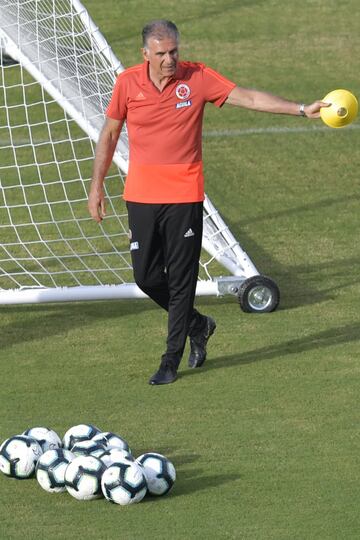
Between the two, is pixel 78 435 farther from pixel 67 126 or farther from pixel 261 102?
pixel 67 126

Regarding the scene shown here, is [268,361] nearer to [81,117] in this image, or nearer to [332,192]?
[81,117]

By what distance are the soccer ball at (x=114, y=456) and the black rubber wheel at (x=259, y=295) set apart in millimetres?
3274

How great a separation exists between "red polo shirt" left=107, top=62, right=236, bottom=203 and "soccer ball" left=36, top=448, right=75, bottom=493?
202 cm

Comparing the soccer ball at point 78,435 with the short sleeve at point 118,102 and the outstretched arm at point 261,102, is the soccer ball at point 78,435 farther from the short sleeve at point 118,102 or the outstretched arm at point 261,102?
the outstretched arm at point 261,102

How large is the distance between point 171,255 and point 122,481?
215cm

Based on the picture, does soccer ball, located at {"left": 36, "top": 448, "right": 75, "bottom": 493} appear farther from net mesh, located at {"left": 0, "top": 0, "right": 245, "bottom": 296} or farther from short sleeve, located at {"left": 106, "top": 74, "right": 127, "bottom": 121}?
net mesh, located at {"left": 0, "top": 0, "right": 245, "bottom": 296}

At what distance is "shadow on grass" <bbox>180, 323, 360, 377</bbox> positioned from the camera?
920cm

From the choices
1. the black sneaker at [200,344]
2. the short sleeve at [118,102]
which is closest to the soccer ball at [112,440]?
the black sneaker at [200,344]

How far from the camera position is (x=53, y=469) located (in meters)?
6.93

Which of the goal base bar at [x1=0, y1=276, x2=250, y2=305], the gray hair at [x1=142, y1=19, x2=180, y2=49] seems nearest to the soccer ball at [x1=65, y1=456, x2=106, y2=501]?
the gray hair at [x1=142, y1=19, x2=180, y2=49]

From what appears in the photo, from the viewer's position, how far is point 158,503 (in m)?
6.88

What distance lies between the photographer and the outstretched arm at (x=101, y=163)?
8398mm

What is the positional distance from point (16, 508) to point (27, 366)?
7.89 feet

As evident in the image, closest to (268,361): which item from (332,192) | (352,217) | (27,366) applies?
(27,366)
